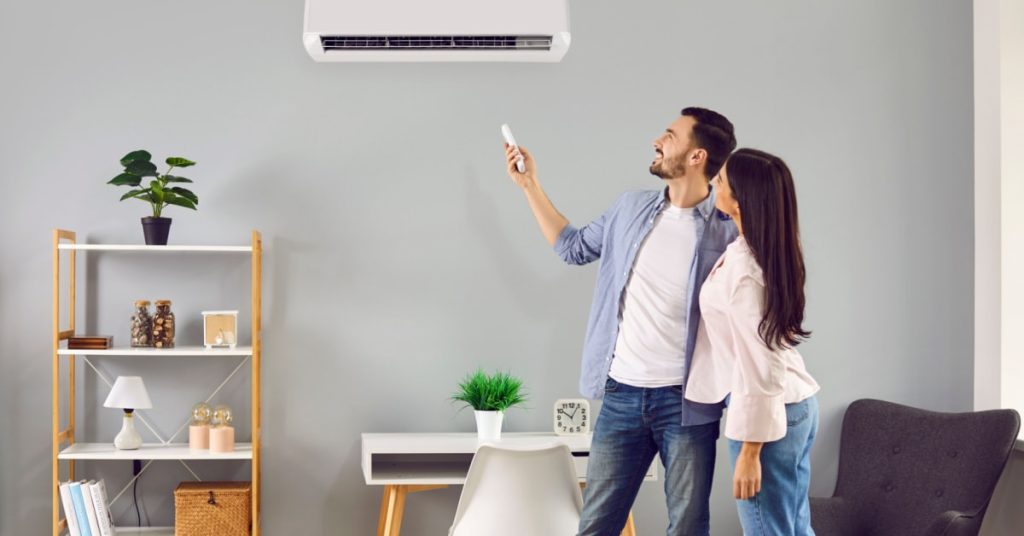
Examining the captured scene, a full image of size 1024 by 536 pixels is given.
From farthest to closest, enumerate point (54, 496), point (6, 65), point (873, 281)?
point (873, 281) → point (6, 65) → point (54, 496)

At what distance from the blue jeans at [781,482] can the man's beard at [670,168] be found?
736 millimetres

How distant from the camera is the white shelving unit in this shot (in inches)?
137

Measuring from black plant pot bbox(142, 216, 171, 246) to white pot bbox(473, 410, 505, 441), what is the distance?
1.40 metres

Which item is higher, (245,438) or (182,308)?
(182,308)

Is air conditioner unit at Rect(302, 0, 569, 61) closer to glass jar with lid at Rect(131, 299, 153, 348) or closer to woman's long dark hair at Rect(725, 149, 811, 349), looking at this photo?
woman's long dark hair at Rect(725, 149, 811, 349)

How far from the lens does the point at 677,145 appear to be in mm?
2639

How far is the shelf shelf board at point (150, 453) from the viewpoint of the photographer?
137 inches

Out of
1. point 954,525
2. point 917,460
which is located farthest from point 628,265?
point 917,460

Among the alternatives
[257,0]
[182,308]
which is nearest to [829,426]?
[182,308]

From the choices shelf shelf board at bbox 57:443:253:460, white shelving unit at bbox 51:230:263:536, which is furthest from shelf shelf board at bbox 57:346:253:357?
shelf shelf board at bbox 57:443:253:460

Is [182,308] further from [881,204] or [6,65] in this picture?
[881,204]

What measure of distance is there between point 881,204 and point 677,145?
182 cm

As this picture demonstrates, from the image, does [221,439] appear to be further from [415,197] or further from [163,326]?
[415,197]

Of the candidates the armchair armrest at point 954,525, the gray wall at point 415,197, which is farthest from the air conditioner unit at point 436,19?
the armchair armrest at point 954,525
